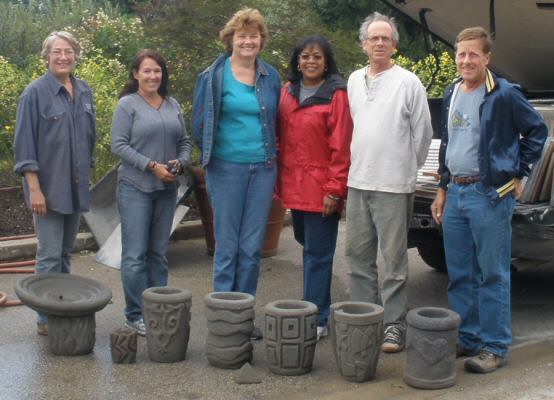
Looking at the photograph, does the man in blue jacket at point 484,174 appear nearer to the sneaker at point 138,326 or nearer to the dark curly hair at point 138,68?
the dark curly hair at point 138,68

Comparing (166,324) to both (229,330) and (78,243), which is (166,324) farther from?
(78,243)

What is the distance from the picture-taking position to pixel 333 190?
212 inches

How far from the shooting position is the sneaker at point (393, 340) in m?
5.47

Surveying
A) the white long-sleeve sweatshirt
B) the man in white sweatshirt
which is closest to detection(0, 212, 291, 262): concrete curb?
the man in white sweatshirt

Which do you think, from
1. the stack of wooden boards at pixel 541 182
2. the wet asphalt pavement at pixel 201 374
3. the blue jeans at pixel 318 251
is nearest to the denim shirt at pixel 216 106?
the blue jeans at pixel 318 251

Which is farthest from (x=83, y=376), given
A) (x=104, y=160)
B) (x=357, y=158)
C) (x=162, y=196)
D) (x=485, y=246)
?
(x=104, y=160)

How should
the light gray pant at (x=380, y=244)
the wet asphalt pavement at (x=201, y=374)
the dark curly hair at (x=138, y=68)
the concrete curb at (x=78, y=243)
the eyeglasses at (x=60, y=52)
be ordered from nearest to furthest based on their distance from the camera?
the wet asphalt pavement at (x=201, y=374)
the light gray pant at (x=380, y=244)
the eyeglasses at (x=60, y=52)
the dark curly hair at (x=138, y=68)
the concrete curb at (x=78, y=243)

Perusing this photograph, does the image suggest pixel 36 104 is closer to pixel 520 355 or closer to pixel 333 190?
pixel 333 190

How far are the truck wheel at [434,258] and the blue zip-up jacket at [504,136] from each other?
2368 mm

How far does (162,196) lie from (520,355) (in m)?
2.43

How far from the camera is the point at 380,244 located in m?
5.49

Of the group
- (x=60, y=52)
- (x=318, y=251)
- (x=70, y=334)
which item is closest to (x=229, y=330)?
(x=318, y=251)

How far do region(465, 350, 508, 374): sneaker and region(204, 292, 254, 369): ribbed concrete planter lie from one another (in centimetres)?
125

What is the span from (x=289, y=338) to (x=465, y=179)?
1317 mm
